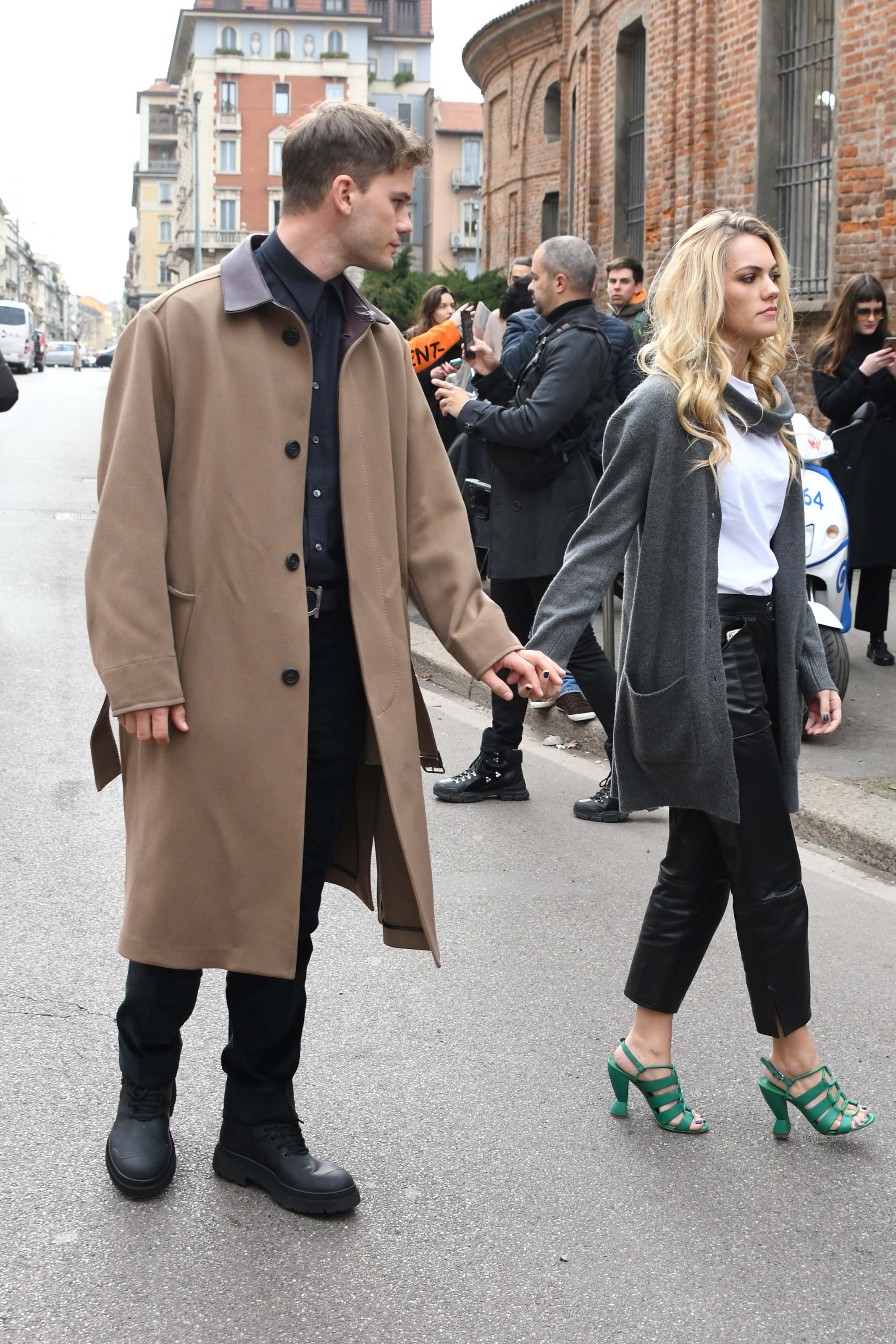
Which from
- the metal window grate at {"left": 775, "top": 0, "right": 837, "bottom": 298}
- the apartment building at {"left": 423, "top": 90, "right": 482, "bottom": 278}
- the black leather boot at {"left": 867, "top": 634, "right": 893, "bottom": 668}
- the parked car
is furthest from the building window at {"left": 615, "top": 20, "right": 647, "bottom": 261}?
A: the apartment building at {"left": 423, "top": 90, "right": 482, "bottom": 278}

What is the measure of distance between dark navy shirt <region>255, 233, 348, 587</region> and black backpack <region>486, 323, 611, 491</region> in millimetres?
3220

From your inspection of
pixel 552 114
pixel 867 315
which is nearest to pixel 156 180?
pixel 552 114

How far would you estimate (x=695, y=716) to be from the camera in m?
3.31

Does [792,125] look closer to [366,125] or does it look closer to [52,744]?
[52,744]

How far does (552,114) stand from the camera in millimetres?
31672

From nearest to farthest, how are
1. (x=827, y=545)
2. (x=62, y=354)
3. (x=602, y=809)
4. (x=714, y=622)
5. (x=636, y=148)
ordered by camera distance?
(x=714, y=622)
(x=602, y=809)
(x=827, y=545)
(x=636, y=148)
(x=62, y=354)

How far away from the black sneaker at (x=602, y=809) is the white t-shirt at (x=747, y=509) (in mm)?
2764

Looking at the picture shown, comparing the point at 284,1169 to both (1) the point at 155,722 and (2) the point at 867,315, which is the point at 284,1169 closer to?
(1) the point at 155,722

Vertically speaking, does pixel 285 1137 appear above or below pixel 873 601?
below

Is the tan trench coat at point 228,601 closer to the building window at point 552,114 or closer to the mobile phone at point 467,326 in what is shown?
the mobile phone at point 467,326

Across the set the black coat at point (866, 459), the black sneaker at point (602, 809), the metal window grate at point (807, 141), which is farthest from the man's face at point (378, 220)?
the metal window grate at point (807, 141)

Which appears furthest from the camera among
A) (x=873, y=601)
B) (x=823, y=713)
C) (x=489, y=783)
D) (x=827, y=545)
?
(x=873, y=601)

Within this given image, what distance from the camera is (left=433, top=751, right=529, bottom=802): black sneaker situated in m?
6.39

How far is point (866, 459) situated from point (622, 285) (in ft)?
5.96
